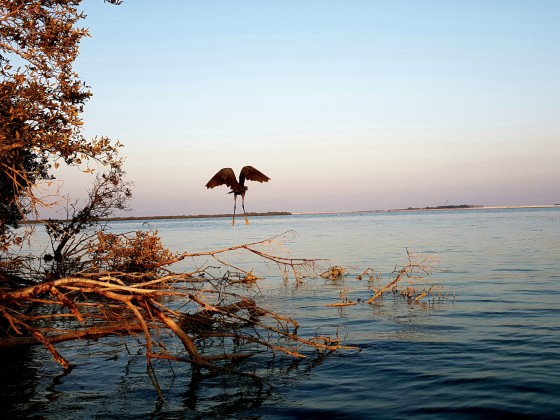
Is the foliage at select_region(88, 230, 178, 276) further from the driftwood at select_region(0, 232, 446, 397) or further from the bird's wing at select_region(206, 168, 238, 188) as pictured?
the bird's wing at select_region(206, 168, 238, 188)

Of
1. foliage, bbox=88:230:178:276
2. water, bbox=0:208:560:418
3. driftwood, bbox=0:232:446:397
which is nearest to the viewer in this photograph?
driftwood, bbox=0:232:446:397

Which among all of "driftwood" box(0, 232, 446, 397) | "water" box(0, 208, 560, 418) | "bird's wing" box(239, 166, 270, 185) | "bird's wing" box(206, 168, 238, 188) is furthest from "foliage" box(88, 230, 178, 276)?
"bird's wing" box(239, 166, 270, 185)

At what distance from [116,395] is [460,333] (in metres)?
8.39

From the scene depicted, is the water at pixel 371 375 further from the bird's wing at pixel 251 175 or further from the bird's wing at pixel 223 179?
the bird's wing at pixel 223 179

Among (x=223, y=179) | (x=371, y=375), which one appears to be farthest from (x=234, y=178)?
(x=371, y=375)

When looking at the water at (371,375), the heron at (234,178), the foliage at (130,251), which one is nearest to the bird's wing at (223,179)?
the heron at (234,178)

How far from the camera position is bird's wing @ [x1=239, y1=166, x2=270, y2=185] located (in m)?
17.5

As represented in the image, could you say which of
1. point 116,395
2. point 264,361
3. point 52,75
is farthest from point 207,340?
point 52,75

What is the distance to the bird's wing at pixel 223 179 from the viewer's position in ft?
57.2

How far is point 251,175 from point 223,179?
0.93 meters

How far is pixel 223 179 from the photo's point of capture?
1745cm

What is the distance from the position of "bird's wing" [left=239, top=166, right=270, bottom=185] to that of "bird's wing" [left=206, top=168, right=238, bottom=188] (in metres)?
0.29

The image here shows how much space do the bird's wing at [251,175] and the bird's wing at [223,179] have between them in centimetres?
29

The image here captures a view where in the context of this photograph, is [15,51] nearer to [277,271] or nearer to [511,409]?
[511,409]
